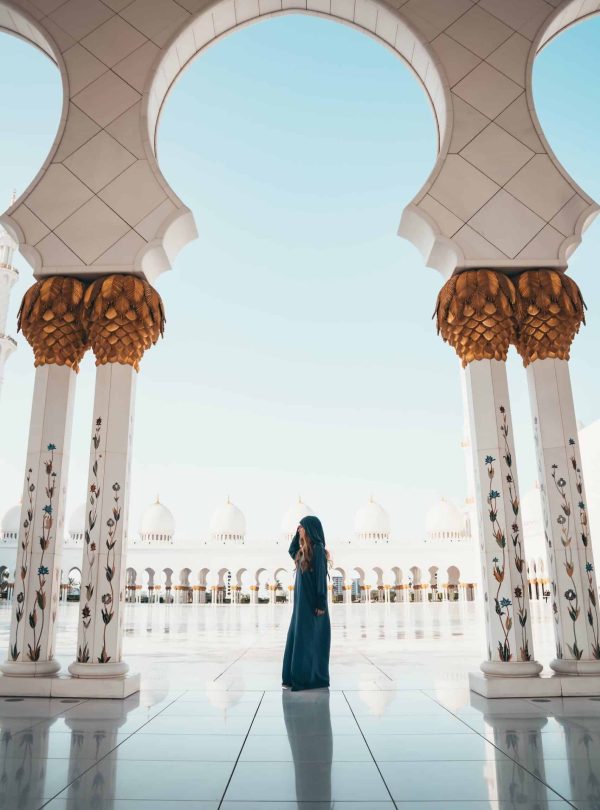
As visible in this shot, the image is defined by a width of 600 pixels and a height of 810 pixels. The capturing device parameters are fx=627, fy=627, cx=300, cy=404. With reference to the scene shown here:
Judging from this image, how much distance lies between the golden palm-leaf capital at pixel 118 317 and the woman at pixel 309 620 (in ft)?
5.85

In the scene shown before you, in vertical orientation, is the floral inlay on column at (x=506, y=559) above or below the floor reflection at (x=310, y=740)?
above

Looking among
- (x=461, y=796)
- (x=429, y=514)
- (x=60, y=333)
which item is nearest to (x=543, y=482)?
(x=461, y=796)

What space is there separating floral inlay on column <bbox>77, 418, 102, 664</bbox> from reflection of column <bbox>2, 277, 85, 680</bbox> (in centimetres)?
24

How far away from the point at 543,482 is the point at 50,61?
501 cm

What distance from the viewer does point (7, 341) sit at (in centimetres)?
1748

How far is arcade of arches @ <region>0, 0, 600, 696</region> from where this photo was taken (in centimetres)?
394

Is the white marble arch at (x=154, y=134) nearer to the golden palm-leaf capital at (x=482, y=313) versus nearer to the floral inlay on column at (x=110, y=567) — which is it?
the golden palm-leaf capital at (x=482, y=313)

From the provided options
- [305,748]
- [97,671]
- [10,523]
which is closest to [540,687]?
[305,748]

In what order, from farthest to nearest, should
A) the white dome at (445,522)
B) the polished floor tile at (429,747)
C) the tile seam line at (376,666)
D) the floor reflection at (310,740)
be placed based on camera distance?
the white dome at (445,522) → the tile seam line at (376,666) → the polished floor tile at (429,747) → the floor reflection at (310,740)

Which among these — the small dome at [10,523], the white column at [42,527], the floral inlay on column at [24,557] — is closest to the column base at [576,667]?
the white column at [42,527]

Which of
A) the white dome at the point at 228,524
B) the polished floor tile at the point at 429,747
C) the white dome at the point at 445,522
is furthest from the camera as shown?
the white dome at the point at 445,522

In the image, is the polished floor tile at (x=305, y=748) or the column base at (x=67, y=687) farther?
the column base at (x=67, y=687)

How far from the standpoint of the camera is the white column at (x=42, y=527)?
3953 millimetres

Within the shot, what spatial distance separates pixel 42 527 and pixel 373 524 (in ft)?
95.2
